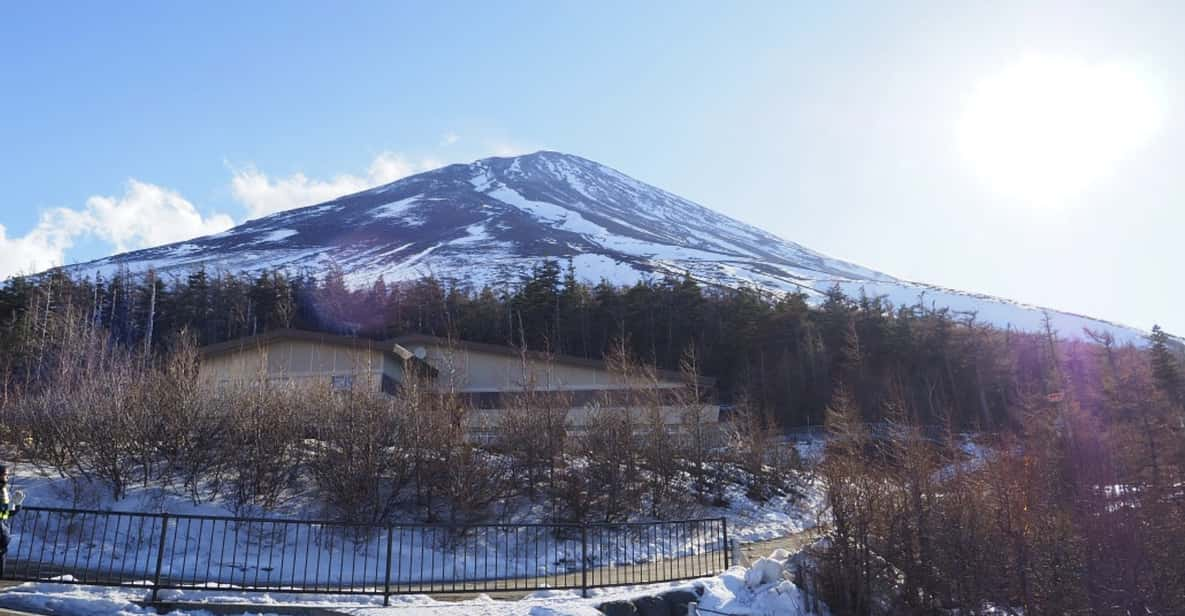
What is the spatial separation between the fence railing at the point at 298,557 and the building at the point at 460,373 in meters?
3.93

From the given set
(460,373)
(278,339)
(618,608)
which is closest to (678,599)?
(618,608)

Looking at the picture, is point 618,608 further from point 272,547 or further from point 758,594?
point 272,547

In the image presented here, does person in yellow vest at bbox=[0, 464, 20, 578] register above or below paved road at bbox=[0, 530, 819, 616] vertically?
above

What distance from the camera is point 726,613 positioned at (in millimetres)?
9414

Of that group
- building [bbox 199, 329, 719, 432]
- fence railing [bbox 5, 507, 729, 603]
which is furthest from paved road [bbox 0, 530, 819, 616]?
building [bbox 199, 329, 719, 432]

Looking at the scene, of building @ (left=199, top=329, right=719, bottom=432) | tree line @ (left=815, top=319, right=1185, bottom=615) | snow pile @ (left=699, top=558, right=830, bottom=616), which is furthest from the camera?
building @ (left=199, top=329, right=719, bottom=432)

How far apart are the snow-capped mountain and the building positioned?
182ft

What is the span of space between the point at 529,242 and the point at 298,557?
10921 cm

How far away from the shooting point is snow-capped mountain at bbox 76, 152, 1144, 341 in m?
106

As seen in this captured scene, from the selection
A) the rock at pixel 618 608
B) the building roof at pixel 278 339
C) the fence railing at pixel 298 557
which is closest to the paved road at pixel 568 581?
the fence railing at pixel 298 557

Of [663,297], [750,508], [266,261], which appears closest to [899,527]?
[750,508]

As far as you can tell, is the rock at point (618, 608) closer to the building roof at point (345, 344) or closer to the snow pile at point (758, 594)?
the snow pile at point (758, 594)

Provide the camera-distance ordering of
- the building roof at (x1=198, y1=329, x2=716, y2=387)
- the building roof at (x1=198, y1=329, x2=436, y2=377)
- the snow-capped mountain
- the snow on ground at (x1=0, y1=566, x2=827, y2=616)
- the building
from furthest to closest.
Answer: the snow-capped mountain, the building roof at (x1=198, y1=329, x2=436, y2=377), the building roof at (x1=198, y1=329, x2=716, y2=387), the building, the snow on ground at (x1=0, y1=566, x2=827, y2=616)

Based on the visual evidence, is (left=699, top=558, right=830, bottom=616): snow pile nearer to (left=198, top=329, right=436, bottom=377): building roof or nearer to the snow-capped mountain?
(left=198, top=329, right=436, bottom=377): building roof
